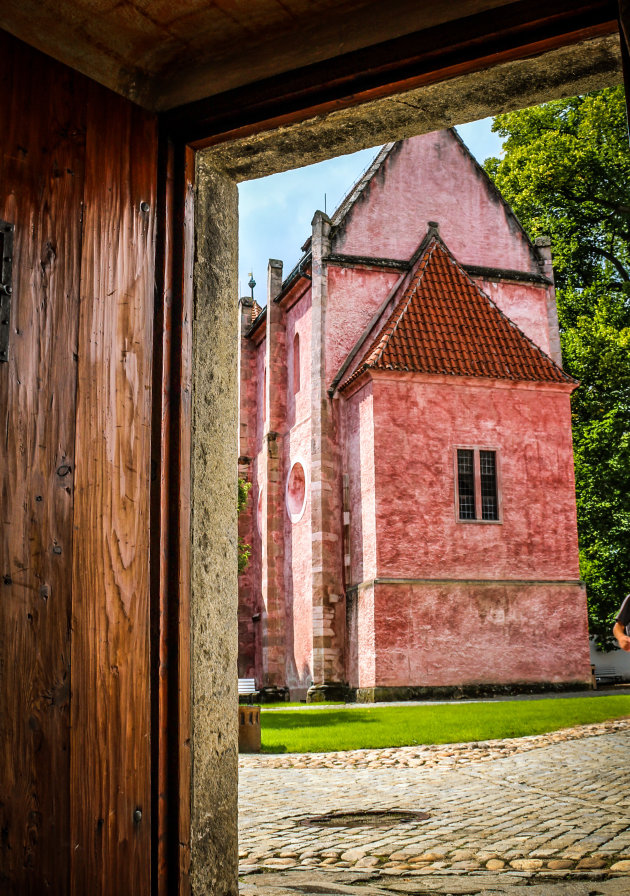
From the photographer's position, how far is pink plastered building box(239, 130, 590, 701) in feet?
76.2

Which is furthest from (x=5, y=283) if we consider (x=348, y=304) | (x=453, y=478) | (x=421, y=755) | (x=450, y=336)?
(x=348, y=304)

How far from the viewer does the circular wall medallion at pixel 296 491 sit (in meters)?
27.8

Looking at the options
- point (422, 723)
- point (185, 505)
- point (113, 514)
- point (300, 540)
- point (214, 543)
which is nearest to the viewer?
point (113, 514)

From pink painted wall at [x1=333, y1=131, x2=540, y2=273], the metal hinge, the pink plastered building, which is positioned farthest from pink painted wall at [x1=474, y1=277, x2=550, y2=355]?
the metal hinge

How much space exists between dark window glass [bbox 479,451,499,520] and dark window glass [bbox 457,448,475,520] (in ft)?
0.83

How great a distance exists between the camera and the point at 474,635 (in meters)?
23.1

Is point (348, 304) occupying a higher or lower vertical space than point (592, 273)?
lower

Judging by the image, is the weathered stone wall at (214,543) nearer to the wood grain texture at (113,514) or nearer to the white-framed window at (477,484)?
the wood grain texture at (113,514)

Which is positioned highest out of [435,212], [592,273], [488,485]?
[435,212]

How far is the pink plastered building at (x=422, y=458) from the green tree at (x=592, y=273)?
7.20 feet

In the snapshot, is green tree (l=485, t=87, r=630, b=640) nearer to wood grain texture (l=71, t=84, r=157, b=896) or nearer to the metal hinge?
wood grain texture (l=71, t=84, r=157, b=896)

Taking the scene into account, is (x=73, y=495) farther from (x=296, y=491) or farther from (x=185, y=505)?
(x=296, y=491)

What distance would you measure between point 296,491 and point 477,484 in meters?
6.17

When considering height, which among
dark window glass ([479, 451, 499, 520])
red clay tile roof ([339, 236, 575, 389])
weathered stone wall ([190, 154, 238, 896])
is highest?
red clay tile roof ([339, 236, 575, 389])
